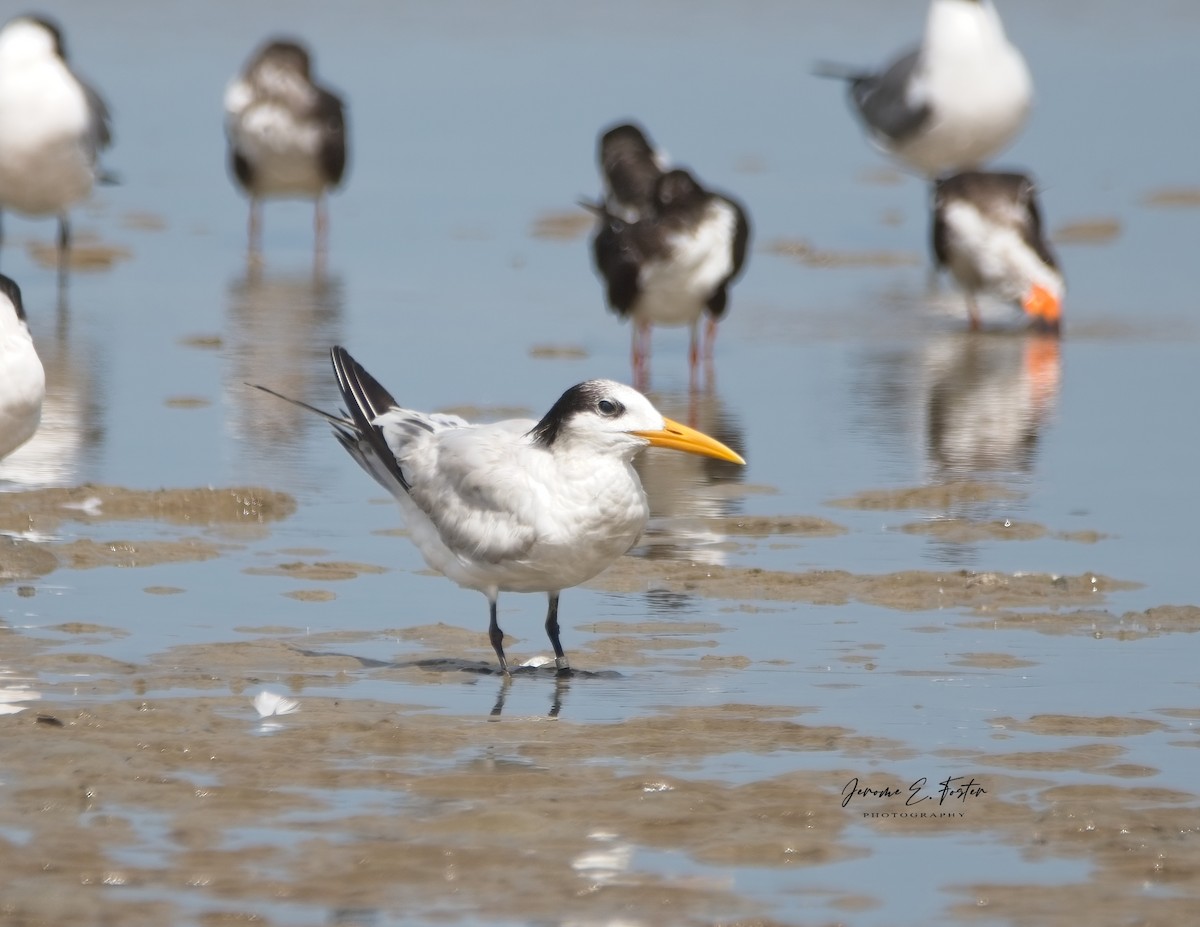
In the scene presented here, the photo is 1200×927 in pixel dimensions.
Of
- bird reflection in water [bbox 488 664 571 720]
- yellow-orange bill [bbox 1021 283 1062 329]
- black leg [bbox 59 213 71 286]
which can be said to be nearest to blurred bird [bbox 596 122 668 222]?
yellow-orange bill [bbox 1021 283 1062 329]

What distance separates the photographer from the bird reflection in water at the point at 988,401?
925 centimetres

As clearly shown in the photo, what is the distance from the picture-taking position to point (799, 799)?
200 inches

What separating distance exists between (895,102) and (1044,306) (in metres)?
4.09

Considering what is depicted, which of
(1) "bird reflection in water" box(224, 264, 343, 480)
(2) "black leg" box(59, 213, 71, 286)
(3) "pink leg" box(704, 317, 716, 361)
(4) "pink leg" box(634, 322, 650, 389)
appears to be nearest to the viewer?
(1) "bird reflection in water" box(224, 264, 343, 480)

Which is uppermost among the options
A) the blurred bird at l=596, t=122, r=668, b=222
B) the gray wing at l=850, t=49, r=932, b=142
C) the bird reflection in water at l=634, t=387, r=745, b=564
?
the gray wing at l=850, t=49, r=932, b=142

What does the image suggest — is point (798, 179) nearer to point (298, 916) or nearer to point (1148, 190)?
point (1148, 190)

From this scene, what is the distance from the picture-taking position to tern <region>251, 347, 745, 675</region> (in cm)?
614

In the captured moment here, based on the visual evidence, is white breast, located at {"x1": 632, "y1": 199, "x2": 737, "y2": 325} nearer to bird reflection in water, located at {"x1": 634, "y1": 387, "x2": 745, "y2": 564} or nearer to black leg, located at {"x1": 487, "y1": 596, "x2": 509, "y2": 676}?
bird reflection in water, located at {"x1": 634, "y1": 387, "x2": 745, "y2": 564}

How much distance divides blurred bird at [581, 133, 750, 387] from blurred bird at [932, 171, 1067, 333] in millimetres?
2082

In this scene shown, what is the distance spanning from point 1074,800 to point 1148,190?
1233 centimetres

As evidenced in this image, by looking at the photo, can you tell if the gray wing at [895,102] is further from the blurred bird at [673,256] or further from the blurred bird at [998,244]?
the blurred bird at [673,256]

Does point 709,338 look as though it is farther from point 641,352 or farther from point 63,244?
point 63,244

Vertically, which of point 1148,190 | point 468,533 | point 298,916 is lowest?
point 298,916

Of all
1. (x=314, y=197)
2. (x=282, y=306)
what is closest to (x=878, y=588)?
(x=282, y=306)
